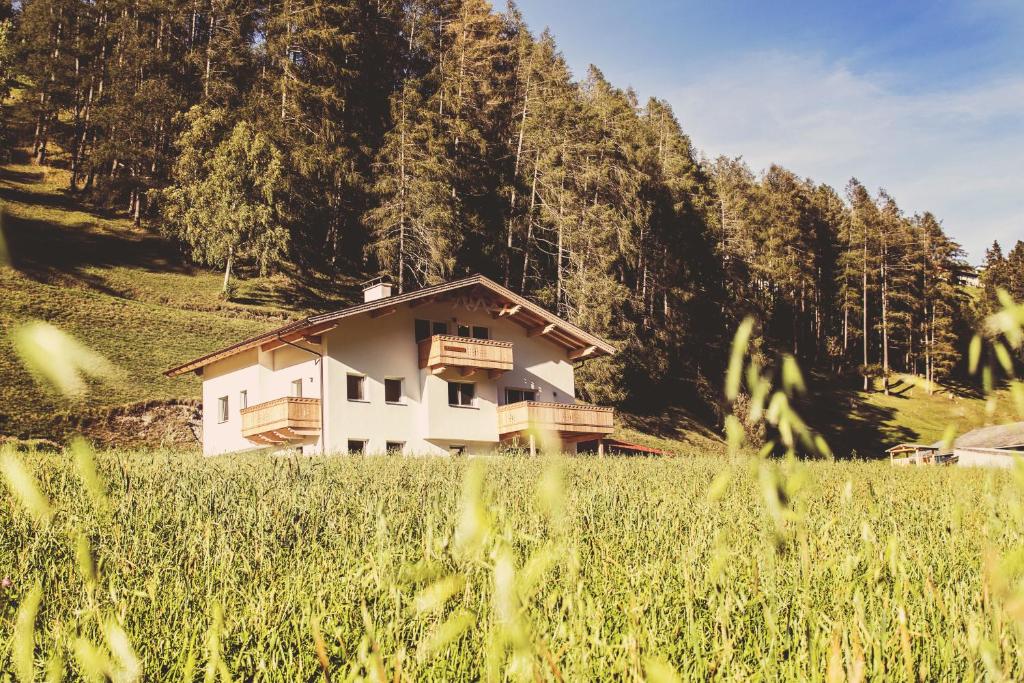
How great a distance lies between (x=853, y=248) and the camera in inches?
3809

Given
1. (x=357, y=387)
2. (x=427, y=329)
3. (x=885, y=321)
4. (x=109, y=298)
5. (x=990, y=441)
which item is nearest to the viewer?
(x=357, y=387)

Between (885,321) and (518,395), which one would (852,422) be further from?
(518,395)

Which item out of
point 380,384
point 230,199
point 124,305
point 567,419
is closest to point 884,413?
point 567,419

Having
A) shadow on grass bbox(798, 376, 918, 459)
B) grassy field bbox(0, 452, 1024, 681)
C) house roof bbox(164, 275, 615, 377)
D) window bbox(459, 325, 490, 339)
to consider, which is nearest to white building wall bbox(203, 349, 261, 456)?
house roof bbox(164, 275, 615, 377)

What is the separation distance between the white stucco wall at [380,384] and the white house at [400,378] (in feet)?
0.15

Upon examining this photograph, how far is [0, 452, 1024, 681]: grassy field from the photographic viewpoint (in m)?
1.70

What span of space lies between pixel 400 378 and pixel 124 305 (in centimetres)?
1810

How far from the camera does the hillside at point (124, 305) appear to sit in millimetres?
37406

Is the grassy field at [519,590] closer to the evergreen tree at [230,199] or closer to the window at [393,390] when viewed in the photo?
the window at [393,390]

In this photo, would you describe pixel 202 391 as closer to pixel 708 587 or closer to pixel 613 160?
pixel 613 160

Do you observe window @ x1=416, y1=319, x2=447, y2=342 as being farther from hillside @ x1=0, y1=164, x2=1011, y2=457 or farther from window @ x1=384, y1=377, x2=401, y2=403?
hillside @ x1=0, y1=164, x2=1011, y2=457

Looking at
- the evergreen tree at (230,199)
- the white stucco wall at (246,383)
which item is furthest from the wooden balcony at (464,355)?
the evergreen tree at (230,199)

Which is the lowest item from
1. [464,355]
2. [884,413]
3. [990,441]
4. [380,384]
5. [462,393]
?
[990,441]

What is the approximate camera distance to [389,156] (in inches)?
2291
